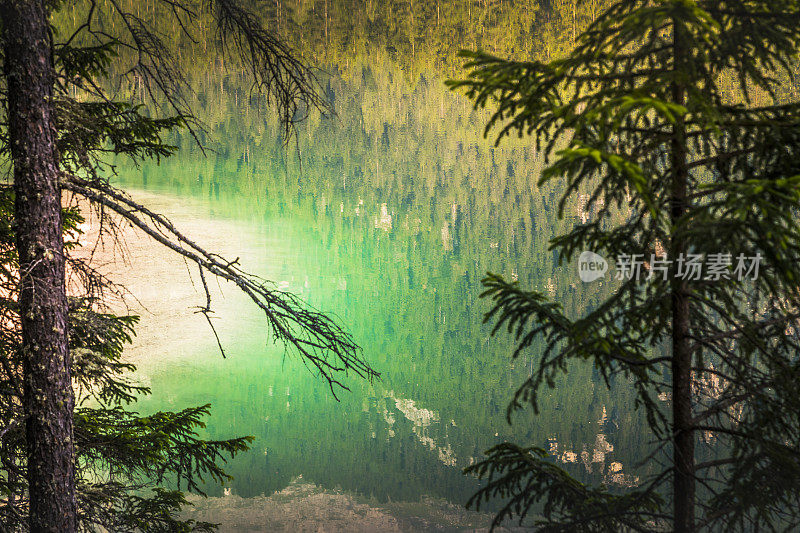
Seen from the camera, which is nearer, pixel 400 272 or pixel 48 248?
pixel 48 248

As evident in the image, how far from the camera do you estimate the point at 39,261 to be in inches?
99.7

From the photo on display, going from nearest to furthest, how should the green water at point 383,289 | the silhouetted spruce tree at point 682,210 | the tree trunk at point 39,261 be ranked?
the silhouetted spruce tree at point 682,210
the tree trunk at point 39,261
the green water at point 383,289

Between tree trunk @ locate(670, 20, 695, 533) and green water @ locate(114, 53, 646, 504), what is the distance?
542 cm

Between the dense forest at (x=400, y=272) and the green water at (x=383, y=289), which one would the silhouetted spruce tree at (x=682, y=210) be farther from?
the green water at (x=383, y=289)

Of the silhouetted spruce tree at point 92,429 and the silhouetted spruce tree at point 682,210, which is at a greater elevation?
the silhouetted spruce tree at point 682,210

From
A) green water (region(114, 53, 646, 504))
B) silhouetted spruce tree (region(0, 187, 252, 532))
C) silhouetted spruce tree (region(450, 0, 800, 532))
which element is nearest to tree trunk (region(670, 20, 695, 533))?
silhouetted spruce tree (region(450, 0, 800, 532))

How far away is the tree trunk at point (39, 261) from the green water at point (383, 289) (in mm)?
4415

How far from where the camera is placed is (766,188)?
164cm

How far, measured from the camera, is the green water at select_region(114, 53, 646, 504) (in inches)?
706

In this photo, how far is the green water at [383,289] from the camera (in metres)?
17.9

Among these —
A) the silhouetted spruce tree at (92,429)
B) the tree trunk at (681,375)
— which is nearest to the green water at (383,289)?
the silhouetted spruce tree at (92,429)

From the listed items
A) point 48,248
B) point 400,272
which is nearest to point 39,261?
point 48,248

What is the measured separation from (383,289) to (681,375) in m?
25.9

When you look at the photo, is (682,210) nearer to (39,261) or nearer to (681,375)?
(681,375)
